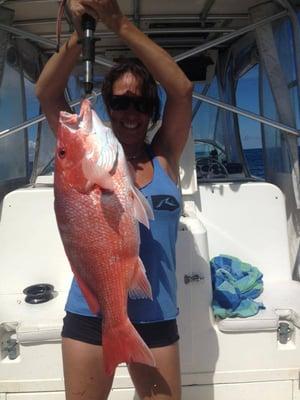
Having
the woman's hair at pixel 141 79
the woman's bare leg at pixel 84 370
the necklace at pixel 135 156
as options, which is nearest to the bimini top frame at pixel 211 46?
the woman's hair at pixel 141 79

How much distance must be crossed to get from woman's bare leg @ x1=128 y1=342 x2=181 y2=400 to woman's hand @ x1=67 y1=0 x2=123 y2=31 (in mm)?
1348

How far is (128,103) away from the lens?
187 cm

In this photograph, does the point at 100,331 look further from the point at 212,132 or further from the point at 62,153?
the point at 212,132

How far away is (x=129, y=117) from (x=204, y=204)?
202 cm

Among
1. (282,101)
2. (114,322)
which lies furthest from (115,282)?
(282,101)

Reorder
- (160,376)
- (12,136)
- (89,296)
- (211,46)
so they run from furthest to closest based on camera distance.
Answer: (12,136) → (211,46) → (160,376) → (89,296)

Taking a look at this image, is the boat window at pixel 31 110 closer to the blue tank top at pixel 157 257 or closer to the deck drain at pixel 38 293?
the deck drain at pixel 38 293

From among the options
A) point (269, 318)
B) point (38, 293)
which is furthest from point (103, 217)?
point (38, 293)

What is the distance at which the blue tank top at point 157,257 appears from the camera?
181 centimetres

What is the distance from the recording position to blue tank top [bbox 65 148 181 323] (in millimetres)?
1813

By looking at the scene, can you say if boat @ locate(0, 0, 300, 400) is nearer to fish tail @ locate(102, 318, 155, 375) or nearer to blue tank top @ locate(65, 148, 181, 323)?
blue tank top @ locate(65, 148, 181, 323)

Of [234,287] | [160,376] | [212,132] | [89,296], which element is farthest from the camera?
[212,132]

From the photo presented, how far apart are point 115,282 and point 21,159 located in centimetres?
389

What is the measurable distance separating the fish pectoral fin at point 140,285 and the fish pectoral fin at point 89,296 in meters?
0.14
